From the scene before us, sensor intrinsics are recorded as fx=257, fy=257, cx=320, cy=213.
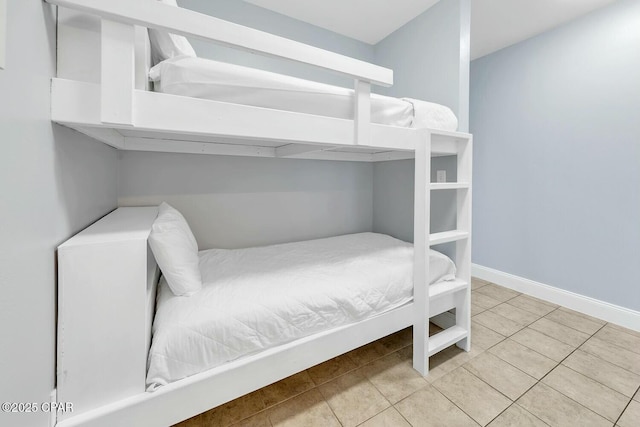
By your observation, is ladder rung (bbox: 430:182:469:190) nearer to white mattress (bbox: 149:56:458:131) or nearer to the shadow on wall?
white mattress (bbox: 149:56:458:131)

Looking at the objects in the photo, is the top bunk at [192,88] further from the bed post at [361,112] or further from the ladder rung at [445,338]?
the ladder rung at [445,338]

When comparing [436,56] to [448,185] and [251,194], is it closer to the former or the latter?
[448,185]

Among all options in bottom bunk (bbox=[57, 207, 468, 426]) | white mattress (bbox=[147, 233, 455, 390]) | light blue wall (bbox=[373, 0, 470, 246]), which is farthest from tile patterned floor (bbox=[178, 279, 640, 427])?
light blue wall (bbox=[373, 0, 470, 246])

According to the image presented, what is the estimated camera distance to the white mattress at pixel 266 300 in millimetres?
913

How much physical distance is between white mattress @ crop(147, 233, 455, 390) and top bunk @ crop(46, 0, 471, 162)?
67 cm

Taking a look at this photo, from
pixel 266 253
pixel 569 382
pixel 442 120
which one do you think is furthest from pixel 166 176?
pixel 569 382

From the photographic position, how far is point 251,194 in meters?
2.03

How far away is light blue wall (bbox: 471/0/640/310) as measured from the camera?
6.42ft

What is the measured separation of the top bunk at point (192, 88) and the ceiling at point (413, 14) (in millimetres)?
1259

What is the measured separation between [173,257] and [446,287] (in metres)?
1.50

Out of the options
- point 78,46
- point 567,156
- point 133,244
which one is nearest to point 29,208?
point 133,244

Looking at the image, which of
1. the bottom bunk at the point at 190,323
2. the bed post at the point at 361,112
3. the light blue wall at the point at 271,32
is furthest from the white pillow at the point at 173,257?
the light blue wall at the point at 271,32

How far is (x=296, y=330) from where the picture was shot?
43.9 inches

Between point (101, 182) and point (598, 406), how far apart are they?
2702 mm
